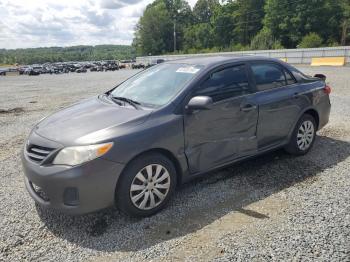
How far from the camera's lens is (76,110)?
409cm

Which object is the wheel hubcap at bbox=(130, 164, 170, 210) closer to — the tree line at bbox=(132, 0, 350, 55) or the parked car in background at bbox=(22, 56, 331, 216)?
the parked car in background at bbox=(22, 56, 331, 216)

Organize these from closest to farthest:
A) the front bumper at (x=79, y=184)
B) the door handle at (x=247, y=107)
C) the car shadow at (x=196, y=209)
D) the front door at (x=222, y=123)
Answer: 1. the front bumper at (x=79, y=184)
2. the car shadow at (x=196, y=209)
3. the front door at (x=222, y=123)
4. the door handle at (x=247, y=107)

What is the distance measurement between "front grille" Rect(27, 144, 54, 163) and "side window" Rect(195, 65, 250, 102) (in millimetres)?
1730

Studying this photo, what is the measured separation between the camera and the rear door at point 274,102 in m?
4.50

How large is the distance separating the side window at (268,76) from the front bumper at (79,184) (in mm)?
2352

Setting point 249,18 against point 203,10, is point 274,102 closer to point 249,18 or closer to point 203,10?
point 249,18

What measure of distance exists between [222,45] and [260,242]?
84.2 m

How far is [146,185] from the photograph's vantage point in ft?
11.4

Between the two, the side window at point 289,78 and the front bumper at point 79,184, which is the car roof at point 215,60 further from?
the front bumper at point 79,184

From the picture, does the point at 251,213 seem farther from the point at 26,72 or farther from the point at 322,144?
the point at 26,72

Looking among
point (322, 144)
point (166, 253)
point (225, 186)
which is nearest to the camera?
point (166, 253)

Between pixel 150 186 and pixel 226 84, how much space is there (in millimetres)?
1620

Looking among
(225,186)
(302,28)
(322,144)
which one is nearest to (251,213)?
(225,186)

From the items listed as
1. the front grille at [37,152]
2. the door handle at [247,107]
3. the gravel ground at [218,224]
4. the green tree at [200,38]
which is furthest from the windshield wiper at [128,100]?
the green tree at [200,38]
